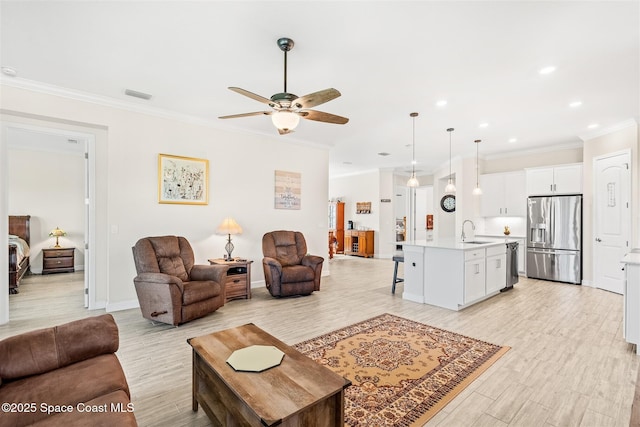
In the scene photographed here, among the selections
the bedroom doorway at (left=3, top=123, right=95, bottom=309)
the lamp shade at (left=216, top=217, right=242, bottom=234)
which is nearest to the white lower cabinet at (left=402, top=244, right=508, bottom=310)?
the lamp shade at (left=216, top=217, right=242, bottom=234)

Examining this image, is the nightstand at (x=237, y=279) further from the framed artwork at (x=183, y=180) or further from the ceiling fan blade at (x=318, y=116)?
the ceiling fan blade at (x=318, y=116)

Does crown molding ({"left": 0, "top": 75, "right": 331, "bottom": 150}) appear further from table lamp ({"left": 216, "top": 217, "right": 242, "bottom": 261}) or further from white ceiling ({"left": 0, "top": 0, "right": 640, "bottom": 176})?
table lamp ({"left": 216, "top": 217, "right": 242, "bottom": 261})

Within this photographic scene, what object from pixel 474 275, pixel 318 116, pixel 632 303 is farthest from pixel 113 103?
pixel 632 303

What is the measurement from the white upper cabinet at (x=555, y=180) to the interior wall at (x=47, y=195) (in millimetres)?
10054

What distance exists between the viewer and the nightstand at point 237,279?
4.53m

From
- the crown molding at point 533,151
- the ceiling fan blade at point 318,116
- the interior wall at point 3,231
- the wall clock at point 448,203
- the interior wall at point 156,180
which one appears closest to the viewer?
the ceiling fan blade at point 318,116

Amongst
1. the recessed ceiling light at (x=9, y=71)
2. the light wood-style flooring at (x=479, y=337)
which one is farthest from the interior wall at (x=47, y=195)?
the recessed ceiling light at (x=9, y=71)

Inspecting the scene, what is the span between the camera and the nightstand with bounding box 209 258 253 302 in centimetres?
453

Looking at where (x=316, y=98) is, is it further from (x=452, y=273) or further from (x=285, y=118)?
(x=452, y=273)

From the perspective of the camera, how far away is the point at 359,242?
9852 millimetres

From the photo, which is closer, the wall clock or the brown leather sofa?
the brown leather sofa

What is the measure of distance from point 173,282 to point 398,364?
253cm

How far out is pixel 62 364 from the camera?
167cm

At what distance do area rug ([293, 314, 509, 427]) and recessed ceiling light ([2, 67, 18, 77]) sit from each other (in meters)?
4.13
